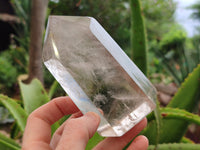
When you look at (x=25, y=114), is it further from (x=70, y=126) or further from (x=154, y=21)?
(x=154, y=21)

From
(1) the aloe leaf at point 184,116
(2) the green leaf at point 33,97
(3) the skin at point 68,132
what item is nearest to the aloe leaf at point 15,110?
(2) the green leaf at point 33,97

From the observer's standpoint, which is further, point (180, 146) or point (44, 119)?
point (180, 146)

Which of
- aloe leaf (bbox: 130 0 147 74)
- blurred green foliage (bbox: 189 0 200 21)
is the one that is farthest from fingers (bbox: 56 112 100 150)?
blurred green foliage (bbox: 189 0 200 21)

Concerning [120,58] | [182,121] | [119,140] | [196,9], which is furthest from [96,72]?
[196,9]

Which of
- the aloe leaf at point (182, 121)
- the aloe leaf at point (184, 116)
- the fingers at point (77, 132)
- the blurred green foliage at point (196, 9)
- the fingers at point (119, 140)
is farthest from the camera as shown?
the blurred green foliage at point (196, 9)

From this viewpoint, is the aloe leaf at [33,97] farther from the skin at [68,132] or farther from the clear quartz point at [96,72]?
the clear quartz point at [96,72]

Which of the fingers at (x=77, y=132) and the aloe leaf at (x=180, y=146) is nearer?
the fingers at (x=77, y=132)

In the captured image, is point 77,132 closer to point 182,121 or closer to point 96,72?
point 96,72
